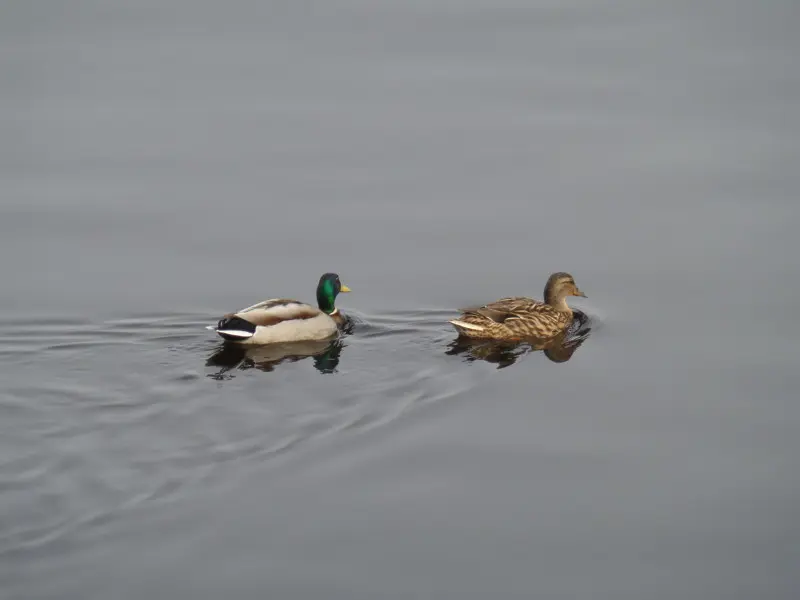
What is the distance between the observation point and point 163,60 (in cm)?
2091

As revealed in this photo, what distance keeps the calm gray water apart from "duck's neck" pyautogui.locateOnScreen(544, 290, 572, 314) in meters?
0.29

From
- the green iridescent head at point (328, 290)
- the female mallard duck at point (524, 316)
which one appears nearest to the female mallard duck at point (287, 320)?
the green iridescent head at point (328, 290)

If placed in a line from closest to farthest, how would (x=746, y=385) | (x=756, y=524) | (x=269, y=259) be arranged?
1. (x=756, y=524)
2. (x=746, y=385)
3. (x=269, y=259)

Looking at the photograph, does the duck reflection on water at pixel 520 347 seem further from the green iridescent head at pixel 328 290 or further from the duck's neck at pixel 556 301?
the green iridescent head at pixel 328 290

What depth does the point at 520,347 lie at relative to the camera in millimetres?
13992

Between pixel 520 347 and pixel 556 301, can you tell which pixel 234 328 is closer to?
pixel 520 347

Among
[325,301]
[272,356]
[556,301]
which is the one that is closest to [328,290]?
[325,301]

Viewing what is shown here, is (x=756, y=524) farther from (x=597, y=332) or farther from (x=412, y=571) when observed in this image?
(x=597, y=332)

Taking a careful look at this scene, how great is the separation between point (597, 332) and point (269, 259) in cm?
388

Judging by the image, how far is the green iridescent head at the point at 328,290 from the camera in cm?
1438

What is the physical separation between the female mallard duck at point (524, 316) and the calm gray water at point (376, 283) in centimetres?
36

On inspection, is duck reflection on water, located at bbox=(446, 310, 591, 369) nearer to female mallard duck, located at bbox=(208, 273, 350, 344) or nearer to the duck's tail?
female mallard duck, located at bbox=(208, 273, 350, 344)

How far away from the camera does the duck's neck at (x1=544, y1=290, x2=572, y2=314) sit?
1445 cm

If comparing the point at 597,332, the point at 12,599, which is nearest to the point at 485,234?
the point at 597,332
